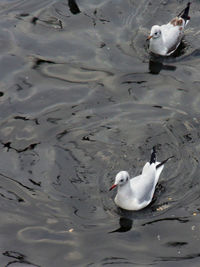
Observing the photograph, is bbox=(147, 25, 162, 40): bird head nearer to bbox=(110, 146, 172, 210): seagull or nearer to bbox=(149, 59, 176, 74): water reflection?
bbox=(149, 59, 176, 74): water reflection

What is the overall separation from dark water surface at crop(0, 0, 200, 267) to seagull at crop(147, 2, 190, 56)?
246mm

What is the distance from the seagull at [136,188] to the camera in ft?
32.8

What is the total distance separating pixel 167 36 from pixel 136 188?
5500 mm

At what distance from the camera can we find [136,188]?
10.2m

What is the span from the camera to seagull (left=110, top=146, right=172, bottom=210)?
9.99 meters

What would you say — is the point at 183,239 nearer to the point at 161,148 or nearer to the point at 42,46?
the point at 161,148

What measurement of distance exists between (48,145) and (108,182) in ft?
5.20

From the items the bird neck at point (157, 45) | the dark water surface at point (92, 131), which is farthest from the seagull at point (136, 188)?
the bird neck at point (157, 45)

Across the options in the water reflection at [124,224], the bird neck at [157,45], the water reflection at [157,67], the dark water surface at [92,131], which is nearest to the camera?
the dark water surface at [92,131]

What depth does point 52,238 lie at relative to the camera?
984 centimetres

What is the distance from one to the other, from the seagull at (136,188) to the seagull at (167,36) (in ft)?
14.9

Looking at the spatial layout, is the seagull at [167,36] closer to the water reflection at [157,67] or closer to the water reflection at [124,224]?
the water reflection at [157,67]

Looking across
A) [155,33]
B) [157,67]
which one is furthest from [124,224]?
[155,33]

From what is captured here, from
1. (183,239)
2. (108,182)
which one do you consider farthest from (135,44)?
(183,239)
